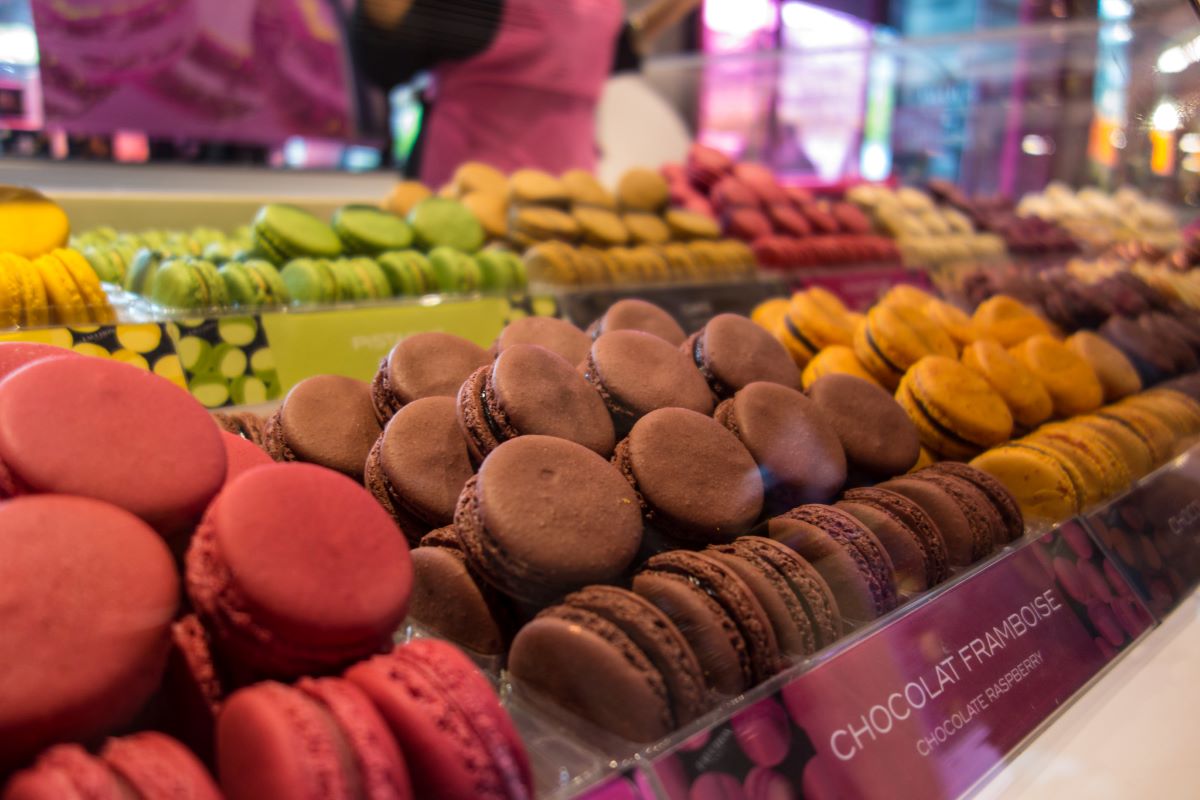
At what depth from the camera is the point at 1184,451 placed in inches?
67.8

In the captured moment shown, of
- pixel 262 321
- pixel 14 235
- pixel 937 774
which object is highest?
pixel 14 235

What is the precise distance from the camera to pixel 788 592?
2.99 feet

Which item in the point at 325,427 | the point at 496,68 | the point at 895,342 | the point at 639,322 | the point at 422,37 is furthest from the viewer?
the point at 496,68

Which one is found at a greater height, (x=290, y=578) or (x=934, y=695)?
(x=290, y=578)

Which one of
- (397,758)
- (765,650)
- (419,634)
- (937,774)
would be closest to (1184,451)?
(937,774)

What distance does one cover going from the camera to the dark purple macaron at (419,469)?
0.98 meters

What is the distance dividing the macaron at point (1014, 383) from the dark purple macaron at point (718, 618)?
2.91 feet

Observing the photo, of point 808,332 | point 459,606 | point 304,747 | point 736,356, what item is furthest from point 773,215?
point 304,747

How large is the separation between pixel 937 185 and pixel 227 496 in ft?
12.9

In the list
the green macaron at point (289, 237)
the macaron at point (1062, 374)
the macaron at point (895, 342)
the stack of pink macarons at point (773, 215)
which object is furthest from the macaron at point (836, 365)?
the stack of pink macarons at point (773, 215)

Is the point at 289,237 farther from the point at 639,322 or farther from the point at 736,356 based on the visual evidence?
the point at 736,356

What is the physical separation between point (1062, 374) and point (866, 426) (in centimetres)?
67

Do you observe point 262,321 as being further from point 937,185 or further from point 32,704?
point 937,185

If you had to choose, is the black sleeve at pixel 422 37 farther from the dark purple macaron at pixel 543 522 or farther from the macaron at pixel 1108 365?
the dark purple macaron at pixel 543 522
